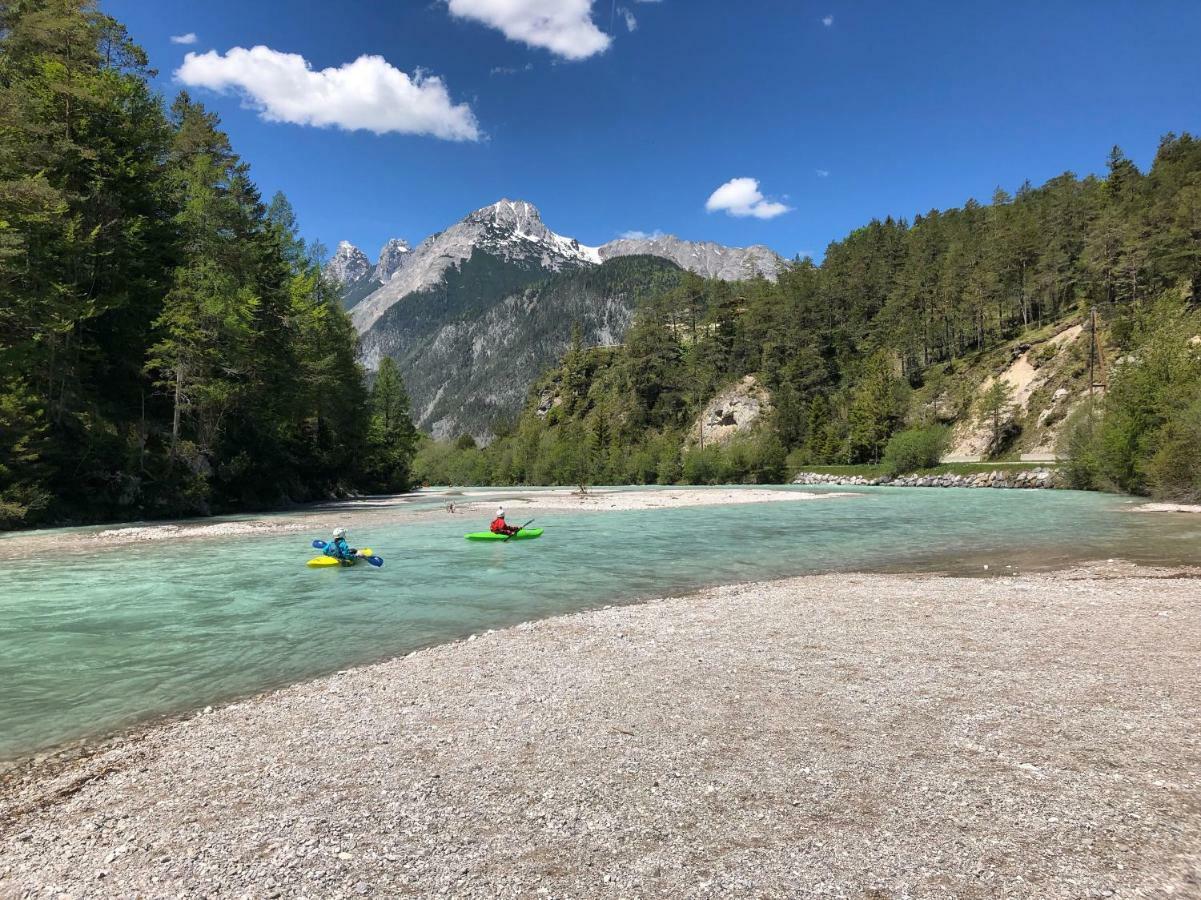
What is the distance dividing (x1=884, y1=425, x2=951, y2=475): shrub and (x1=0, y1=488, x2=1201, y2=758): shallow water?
40360 mm

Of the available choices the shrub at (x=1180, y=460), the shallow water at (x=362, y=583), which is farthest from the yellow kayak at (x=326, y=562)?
the shrub at (x=1180, y=460)

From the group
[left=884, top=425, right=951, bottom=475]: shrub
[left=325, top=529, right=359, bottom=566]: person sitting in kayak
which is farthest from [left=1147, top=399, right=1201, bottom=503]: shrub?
[left=325, top=529, right=359, bottom=566]: person sitting in kayak

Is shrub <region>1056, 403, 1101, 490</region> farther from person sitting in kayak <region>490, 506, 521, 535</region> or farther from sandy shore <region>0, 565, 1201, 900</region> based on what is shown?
sandy shore <region>0, 565, 1201, 900</region>

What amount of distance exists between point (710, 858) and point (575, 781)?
1671 millimetres

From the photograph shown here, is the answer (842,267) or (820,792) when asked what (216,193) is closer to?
(820,792)

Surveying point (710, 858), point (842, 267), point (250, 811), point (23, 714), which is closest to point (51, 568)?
point (23, 714)

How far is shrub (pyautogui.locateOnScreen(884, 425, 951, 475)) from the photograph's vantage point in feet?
247

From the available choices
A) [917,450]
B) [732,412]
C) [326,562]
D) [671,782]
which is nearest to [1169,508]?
[671,782]

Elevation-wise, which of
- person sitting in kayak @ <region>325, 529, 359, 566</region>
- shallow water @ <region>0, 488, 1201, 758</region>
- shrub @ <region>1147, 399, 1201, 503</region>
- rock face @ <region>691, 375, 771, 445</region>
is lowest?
shallow water @ <region>0, 488, 1201, 758</region>

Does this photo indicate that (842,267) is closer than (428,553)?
No

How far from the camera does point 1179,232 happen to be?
7462cm

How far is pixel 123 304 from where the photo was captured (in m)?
38.1

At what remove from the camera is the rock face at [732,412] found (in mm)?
113312

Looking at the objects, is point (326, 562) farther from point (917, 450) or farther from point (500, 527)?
point (917, 450)
